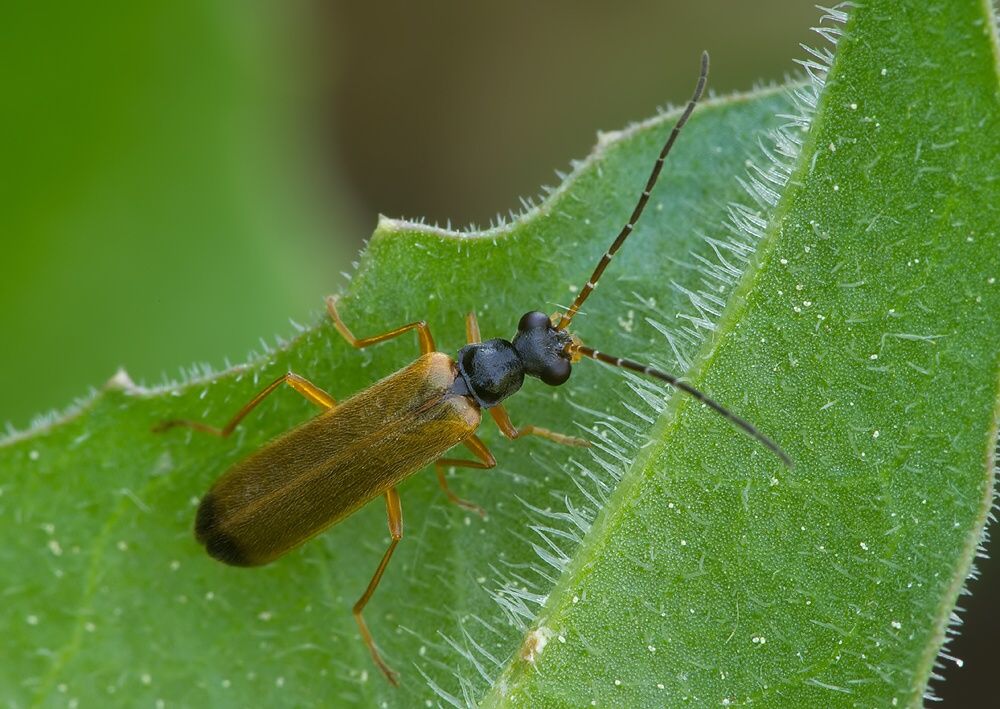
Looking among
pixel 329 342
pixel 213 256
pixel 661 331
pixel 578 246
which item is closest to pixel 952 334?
pixel 661 331

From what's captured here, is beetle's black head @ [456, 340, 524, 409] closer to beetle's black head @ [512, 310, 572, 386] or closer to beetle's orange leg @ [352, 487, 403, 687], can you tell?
beetle's black head @ [512, 310, 572, 386]

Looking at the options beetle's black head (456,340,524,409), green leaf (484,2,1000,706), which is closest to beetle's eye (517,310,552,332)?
beetle's black head (456,340,524,409)

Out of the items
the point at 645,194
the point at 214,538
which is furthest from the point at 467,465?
the point at 645,194

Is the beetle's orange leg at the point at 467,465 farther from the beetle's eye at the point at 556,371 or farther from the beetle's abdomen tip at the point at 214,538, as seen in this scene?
the beetle's abdomen tip at the point at 214,538

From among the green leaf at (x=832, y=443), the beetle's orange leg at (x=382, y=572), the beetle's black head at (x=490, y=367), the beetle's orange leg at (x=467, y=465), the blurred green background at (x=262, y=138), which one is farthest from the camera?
the blurred green background at (x=262, y=138)

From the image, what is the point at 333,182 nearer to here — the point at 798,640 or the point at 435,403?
the point at 435,403

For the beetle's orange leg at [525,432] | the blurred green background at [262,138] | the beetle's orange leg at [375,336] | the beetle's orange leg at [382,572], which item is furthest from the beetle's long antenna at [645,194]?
the blurred green background at [262,138]
